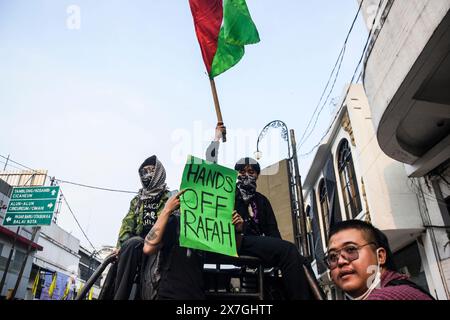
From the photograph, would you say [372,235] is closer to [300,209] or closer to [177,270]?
[177,270]

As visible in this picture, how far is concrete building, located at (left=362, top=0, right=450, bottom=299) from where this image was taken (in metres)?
4.45

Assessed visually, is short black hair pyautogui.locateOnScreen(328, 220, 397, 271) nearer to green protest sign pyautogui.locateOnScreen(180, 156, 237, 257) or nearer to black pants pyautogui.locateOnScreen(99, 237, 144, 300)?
green protest sign pyautogui.locateOnScreen(180, 156, 237, 257)

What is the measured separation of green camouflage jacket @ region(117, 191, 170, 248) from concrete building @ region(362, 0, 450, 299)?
4.14m

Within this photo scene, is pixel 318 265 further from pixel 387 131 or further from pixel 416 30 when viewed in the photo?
pixel 416 30

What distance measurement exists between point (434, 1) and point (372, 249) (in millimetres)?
3999

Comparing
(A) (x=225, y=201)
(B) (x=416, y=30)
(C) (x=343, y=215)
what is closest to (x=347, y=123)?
(C) (x=343, y=215)

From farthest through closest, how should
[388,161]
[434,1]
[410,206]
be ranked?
[388,161]
[410,206]
[434,1]

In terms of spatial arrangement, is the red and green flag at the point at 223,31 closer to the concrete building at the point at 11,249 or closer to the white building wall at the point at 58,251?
the concrete building at the point at 11,249

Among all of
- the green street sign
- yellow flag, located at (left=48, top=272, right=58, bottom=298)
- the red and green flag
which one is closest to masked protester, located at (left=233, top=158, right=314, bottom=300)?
the red and green flag

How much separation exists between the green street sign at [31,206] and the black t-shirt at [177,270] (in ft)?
38.4

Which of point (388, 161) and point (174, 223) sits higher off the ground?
point (388, 161)

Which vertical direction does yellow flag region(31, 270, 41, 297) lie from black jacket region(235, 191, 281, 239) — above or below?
above
